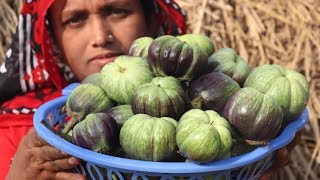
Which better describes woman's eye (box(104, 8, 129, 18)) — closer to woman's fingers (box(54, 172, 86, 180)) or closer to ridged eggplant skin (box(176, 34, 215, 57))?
ridged eggplant skin (box(176, 34, 215, 57))

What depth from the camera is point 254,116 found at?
1370 mm

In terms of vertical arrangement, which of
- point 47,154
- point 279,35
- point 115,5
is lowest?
point 279,35

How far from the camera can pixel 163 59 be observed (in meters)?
1.51

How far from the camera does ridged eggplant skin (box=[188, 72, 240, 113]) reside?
1462mm

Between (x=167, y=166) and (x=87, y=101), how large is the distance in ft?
1.34

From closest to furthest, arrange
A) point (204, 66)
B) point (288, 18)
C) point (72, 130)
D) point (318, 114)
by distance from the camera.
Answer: point (72, 130)
point (204, 66)
point (318, 114)
point (288, 18)

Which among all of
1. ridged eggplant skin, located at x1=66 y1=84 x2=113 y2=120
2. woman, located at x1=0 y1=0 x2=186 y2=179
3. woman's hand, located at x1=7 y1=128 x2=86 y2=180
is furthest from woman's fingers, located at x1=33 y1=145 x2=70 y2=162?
woman, located at x1=0 y1=0 x2=186 y2=179

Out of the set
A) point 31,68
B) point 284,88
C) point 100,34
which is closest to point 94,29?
point 100,34

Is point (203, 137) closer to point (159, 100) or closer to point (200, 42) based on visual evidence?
point (159, 100)

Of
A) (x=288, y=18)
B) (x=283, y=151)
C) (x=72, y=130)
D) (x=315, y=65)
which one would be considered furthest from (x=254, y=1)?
(x=72, y=130)

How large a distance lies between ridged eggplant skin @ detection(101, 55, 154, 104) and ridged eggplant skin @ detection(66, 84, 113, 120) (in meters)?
0.03

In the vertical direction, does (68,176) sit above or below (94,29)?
below

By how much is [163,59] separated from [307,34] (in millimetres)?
1243

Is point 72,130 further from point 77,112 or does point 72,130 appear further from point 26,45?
point 26,45
